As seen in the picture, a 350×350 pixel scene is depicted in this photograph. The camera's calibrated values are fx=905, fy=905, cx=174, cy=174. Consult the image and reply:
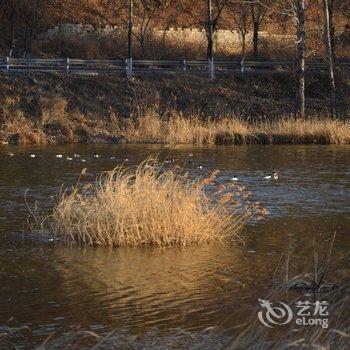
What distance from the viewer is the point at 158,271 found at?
12070mm

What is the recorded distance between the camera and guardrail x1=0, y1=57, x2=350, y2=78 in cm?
4391

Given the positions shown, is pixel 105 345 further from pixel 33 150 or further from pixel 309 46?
pixel 309 46

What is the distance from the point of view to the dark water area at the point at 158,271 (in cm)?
979

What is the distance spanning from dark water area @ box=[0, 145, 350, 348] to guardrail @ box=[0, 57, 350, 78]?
937 inches

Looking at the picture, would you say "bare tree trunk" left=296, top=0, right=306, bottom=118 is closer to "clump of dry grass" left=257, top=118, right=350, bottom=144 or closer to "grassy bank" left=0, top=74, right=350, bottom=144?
"grassy bank" left=0, top=74, right=350, bottom=144

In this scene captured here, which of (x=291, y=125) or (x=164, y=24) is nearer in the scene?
(x=291, y=125)

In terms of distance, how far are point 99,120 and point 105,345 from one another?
31438 mm

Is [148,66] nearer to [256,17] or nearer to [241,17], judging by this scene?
[256,17]

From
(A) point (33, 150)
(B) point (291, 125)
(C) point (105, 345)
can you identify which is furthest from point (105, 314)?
(B) point (291, 125)

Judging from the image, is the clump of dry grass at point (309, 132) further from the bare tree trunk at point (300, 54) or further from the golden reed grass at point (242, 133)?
the bare tree trunk at point (300, 54)

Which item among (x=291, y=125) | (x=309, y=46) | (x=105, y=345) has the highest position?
(x=309, y=46)

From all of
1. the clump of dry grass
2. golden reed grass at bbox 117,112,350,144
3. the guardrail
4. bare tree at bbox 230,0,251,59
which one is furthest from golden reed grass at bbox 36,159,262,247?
bare tree at bbox 230,0,251,59

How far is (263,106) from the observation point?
1743 inches

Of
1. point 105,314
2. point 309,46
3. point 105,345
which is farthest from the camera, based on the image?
point 309,46
